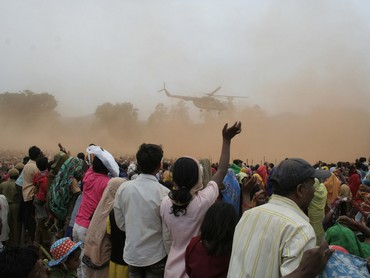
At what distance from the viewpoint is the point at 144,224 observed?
2971 mm

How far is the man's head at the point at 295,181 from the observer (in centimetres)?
196


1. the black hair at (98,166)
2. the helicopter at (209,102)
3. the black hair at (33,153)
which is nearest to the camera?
the black hair at (98,166)

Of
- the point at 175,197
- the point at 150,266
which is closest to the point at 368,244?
the point at 175,197

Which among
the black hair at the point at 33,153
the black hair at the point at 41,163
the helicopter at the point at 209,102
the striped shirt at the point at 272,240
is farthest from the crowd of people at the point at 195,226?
the helicopter at the point at 209,102

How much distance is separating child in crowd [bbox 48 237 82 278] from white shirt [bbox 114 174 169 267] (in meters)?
0.52

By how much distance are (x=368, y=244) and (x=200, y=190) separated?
1223mm

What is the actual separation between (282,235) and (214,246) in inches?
27.8

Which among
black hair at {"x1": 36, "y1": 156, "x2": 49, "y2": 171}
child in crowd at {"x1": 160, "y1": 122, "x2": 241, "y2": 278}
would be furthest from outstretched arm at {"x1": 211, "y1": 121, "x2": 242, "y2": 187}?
black hair at {"x1": 36, "y1": 156, "x2": 49, "y2": 171}

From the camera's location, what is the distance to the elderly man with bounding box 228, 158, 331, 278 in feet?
5.65

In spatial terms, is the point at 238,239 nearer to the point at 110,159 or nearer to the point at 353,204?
the point at 110,159

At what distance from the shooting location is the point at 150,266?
2.96 meters

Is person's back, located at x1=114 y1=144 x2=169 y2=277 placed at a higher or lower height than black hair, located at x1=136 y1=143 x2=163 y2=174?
lower

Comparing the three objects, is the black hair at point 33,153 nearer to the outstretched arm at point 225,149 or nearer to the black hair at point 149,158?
the black hair at point 149,158

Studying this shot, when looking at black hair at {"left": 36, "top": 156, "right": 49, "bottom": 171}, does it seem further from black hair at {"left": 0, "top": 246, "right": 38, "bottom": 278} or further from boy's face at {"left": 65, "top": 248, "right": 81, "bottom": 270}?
black hair at {"left": 0, "top": 246, "right": 38, "bottom": 278}
